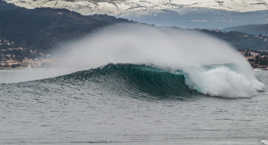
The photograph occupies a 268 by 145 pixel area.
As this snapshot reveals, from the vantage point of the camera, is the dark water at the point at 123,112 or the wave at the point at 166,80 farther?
the wave at the point at 166,80

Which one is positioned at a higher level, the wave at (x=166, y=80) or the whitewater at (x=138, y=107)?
the whitewater at (x=138, y=107)

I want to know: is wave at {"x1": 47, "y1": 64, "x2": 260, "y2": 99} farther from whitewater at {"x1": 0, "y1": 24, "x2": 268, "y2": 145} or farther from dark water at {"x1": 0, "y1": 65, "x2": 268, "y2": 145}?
dark water at {"x1": 0, "y1": 65, "x2": 268, "y2": 145}

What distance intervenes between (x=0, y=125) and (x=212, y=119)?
13917 millimetres

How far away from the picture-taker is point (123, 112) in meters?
41.5

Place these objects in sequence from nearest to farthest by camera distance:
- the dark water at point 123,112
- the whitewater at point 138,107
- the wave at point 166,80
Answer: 1. the dark water at point 123,112
2. the whitewater at point 138,107
3. the wave at point 166,80

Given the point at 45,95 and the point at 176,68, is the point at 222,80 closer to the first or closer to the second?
the point at 176,68

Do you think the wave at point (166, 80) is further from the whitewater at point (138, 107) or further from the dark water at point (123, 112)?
the dark water at point (123, 112)

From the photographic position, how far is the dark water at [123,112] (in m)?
32.2

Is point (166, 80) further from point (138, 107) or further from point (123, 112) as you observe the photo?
point (123, 112)

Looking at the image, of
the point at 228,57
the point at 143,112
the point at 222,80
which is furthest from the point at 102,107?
the point at 228,57

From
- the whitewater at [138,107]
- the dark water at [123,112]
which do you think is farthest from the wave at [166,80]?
the dark water at [123,112]

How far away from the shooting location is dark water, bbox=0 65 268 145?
32.2 meters

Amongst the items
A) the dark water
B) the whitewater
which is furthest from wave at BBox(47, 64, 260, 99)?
the dark water

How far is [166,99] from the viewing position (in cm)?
5159
